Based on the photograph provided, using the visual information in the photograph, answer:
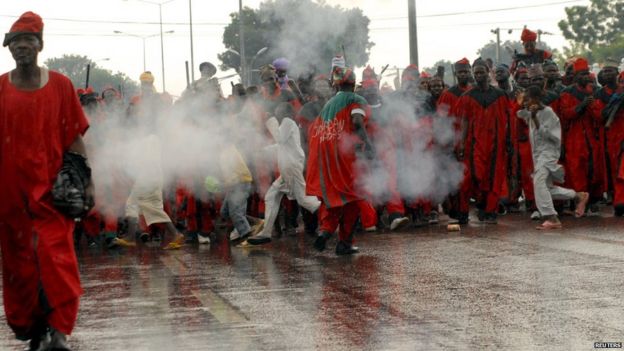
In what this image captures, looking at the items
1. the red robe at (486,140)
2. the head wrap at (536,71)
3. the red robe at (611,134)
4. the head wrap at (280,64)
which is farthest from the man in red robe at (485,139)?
the head wrap at (280,64)

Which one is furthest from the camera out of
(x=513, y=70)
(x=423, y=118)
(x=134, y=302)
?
(x=513, y=70)

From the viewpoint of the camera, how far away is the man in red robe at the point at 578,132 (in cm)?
1659

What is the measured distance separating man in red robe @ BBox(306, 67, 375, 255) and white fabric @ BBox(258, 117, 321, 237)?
181cm

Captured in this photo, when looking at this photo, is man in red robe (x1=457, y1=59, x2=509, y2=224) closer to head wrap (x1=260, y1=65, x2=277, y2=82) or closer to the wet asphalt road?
the wet asphalt road

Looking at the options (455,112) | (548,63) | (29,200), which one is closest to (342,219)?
(455,112)

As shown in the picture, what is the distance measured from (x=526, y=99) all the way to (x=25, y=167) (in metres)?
9.02

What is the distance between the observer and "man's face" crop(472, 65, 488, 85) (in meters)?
15.7

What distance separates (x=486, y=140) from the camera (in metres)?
15.8

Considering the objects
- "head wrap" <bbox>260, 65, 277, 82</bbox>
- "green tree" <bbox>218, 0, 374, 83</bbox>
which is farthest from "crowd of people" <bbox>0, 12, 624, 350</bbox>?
"green tree" <bbox>218, 0, 374, 83</bbox>

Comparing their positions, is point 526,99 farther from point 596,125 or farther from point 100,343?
point 100,343

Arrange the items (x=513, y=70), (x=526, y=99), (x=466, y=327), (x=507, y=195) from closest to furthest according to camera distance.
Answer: (x=466, y=327), (x=526, y=99), (x=507, y=195), (x=513, y=70)

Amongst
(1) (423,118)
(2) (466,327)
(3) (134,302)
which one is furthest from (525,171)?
(2) (466,327)

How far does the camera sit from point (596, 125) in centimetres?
1683

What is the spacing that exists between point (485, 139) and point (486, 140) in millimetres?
20
